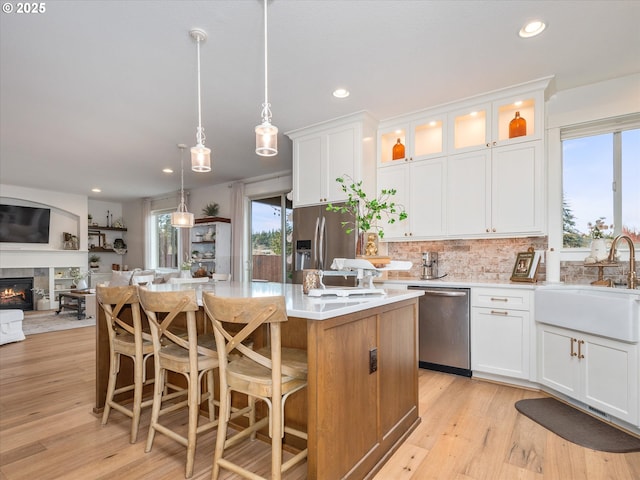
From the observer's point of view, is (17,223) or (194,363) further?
(17,223)

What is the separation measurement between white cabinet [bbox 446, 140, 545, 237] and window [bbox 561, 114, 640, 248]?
529mm

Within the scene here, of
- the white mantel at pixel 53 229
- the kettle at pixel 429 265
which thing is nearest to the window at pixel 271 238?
the kettle at pixel 429 265

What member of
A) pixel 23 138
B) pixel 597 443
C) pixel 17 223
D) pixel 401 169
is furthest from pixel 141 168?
pixel 597 443

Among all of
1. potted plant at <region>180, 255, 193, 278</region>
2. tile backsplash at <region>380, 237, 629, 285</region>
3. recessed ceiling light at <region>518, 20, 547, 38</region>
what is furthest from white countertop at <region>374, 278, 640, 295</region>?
potted plant at <region>180, 255, 193, 278</region>

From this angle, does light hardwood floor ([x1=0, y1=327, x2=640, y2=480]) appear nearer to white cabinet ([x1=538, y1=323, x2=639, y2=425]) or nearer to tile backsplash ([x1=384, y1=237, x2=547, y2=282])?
white cabinet ([x1=538, y1=323, x2=639, y2=425])

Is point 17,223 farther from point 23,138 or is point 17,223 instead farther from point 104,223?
point 23,138

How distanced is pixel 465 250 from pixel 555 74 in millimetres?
1792

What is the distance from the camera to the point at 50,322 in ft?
20.5

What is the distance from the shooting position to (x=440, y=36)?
8.03 ft

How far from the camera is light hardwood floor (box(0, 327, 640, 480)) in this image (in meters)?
1.86

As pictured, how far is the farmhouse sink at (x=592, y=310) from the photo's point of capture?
2.21 meters

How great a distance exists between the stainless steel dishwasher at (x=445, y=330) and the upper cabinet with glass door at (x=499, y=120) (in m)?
1.48

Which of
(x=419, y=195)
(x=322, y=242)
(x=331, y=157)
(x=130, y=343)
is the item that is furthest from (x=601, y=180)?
(x=130, y=343)

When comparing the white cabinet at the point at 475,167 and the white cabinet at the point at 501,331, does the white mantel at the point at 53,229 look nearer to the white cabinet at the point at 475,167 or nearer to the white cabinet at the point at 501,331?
the white cabinet at the point at 475,167
